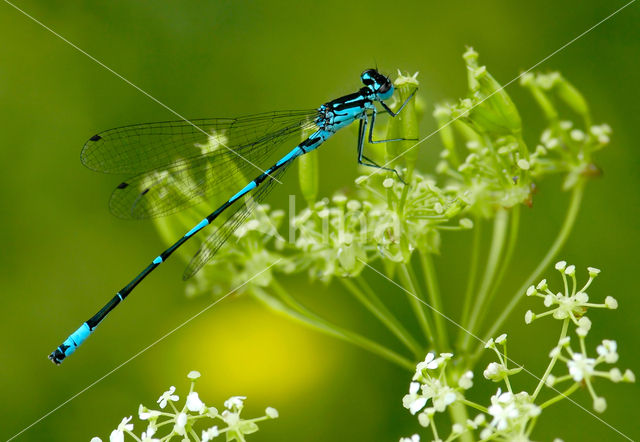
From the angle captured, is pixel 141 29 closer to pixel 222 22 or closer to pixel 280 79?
pixel 222 22

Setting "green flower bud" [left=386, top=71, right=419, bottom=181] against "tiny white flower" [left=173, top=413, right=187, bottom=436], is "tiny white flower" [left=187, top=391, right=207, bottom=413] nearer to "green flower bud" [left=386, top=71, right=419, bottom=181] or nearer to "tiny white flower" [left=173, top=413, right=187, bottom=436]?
"tiny white flower" [left=173, top=413, right=187, bottom=436]

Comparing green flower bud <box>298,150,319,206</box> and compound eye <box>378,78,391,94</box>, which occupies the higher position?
compound eye <box>378,78,391,94</box>

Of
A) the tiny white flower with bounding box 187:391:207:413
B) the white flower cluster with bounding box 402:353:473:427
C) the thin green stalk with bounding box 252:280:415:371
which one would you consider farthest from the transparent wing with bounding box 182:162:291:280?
the white flower cluster with bounding box 402:353:473:427

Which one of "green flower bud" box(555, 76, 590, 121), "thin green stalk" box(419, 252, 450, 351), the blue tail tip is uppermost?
the blue tail tip

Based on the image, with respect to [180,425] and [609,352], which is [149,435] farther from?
[609,352]

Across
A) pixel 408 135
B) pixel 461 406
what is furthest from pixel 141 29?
pixel 461 406

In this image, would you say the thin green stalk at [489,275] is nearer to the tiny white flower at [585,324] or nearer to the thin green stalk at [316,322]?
the thin green stalk at [316,322]
